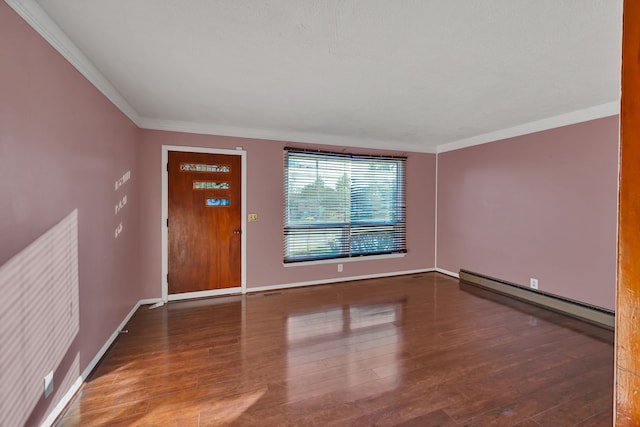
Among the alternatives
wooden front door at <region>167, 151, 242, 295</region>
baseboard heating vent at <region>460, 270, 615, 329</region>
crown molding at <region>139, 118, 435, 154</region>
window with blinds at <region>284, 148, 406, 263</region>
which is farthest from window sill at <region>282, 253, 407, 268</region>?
crown molding at <region>139, 118, 435, 154</region>

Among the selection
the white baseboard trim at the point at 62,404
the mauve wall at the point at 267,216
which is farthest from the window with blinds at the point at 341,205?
the white baseboard trim at the point at 62,404

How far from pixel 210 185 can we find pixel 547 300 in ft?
15.8

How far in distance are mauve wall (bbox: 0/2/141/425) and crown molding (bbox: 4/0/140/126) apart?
0.16 ft

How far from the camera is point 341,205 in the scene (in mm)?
4840

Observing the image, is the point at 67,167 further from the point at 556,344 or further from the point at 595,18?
the point at 556,344

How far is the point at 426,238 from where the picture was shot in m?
5.48

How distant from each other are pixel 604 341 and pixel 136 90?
17.2 ft

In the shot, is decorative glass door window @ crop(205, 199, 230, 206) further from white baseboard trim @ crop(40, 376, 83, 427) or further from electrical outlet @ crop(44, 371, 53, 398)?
electrical outlet @ crop(44, 371, 53, 398)

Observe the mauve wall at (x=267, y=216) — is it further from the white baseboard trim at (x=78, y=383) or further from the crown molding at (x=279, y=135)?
the white baseboard trim at (x=78, y=383)

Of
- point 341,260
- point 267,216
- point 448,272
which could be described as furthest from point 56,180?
point 448,272

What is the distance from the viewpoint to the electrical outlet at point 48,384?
170 centimetres

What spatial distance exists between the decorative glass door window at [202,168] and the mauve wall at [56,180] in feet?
3.10

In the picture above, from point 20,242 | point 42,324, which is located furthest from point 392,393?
point 20,242

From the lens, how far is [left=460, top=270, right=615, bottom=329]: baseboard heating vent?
10.3 feet
